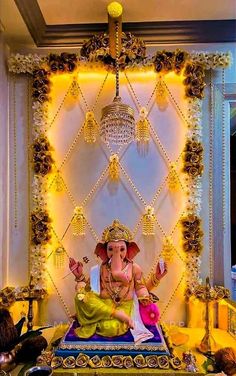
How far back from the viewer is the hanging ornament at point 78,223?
238 cm

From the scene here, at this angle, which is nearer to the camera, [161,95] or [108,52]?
[108,52]

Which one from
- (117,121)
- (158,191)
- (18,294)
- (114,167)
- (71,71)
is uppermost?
(71,71)

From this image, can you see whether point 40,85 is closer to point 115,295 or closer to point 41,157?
point 41,157

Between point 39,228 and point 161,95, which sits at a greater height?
point 161,95

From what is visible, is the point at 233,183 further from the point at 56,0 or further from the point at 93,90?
the point at 56,0

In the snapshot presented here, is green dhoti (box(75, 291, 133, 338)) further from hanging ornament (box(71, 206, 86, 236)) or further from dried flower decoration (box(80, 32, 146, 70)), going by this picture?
dried flower decoration (box(80, 32, 146, 70))

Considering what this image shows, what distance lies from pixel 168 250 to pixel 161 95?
1137 mm

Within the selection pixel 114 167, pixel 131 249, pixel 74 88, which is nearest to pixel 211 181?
pixel 114 167

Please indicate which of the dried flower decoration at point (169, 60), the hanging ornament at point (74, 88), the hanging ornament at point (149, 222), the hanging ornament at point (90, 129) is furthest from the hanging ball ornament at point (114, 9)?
the hanging ornament at point (149, 222)

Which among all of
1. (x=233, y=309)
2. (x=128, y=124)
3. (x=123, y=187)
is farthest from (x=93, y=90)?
(x=233, y=309)

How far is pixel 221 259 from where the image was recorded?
2363 mm

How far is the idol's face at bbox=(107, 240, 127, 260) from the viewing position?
1.90 meters

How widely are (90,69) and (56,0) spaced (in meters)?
0.49

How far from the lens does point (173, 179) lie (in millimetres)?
2373
